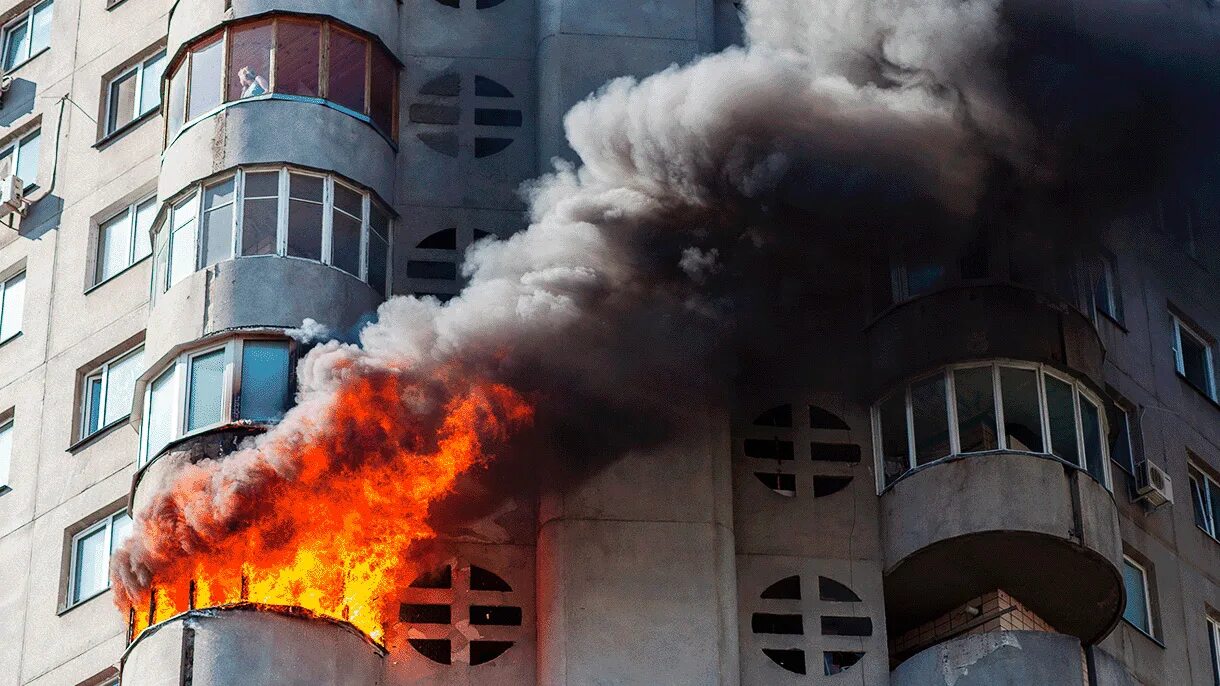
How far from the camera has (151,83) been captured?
4041 centimetres

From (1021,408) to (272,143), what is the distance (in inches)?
452

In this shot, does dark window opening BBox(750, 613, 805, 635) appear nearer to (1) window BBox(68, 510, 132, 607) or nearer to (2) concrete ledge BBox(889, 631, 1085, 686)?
(2) concrete ledge BBox(889, 631, 1085, 686)

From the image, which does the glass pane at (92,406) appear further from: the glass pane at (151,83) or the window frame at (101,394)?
the glass pane at (151,83)

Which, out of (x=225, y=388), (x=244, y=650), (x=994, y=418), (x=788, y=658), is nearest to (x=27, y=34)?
(x=225, y=388)

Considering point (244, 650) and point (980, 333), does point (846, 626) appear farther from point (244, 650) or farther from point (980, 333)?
point (244, 650)

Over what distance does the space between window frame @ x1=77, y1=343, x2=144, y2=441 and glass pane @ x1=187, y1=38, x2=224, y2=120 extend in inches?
146

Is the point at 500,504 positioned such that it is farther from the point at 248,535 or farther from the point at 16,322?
the point at 16,322

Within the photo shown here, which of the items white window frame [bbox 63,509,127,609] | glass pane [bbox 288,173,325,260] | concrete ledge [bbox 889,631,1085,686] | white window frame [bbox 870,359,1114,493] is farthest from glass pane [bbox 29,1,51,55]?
concrete ledge [bbox 889,631,1085,686]

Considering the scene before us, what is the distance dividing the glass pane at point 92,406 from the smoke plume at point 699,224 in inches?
174

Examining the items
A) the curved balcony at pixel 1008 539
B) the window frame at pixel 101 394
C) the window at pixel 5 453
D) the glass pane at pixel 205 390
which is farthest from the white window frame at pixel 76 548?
the curved balcony at pixel 1008 539

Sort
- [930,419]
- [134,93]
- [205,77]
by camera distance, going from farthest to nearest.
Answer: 1. [134,93]
2. [205,77]
3. [930,419]

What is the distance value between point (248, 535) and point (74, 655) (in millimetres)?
4072

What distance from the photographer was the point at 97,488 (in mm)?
37312

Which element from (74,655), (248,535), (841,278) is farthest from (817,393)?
(74,655)
